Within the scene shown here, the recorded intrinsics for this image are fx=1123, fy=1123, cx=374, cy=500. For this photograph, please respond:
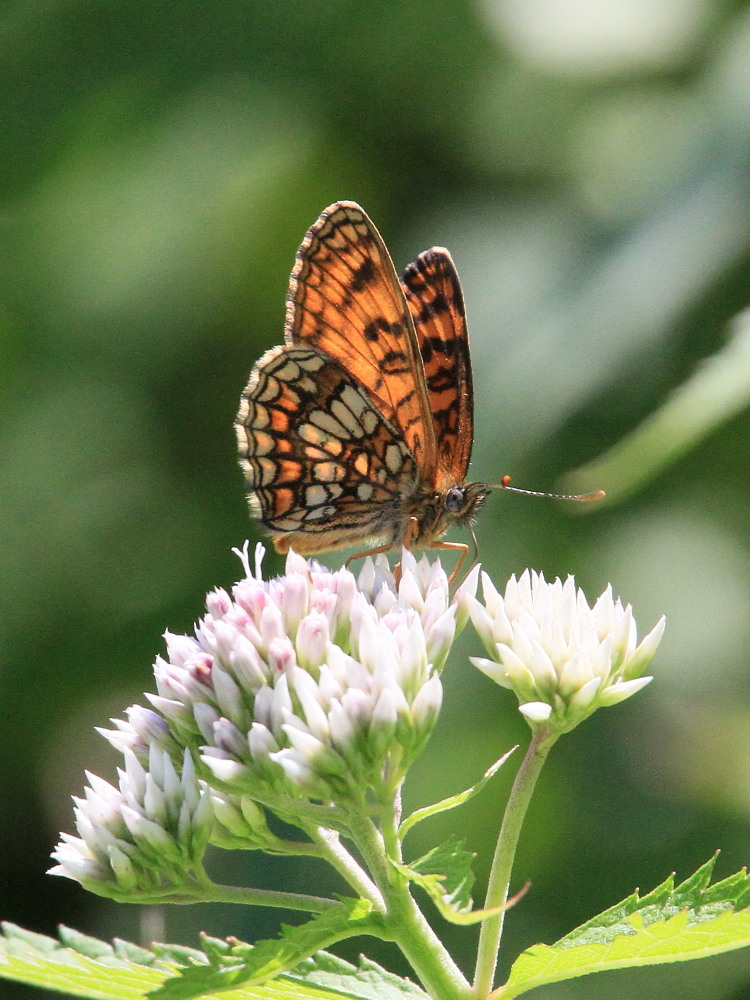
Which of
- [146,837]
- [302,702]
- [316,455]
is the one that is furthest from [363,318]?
[146,837]

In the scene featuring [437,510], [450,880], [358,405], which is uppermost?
[358,405]

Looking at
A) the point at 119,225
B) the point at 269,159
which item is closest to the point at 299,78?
the point at 269,159

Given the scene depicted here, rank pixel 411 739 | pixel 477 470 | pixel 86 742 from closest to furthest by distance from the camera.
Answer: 1. pixel 411 739
2. pixel 477 470
3. pixel 86 742

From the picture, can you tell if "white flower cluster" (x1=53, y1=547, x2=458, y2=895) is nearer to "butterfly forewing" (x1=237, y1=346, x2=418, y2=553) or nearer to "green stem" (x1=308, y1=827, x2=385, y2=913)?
"green stem" (x1=308, y1=827, x2=385, y2=913)

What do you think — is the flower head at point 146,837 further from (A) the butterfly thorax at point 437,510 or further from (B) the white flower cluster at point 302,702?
(A) the butterfly thorax at point 437,510

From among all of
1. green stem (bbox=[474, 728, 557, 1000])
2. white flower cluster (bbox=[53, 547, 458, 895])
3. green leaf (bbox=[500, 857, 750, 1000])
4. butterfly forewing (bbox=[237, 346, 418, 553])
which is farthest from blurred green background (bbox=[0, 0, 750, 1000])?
green leaf (bbox=[500, 857, 750, 1000])

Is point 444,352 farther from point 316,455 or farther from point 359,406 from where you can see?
point 316,455

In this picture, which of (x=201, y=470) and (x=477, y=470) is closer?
(x=477, y=470)

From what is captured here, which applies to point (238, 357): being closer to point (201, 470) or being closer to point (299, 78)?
point (201, 470)
